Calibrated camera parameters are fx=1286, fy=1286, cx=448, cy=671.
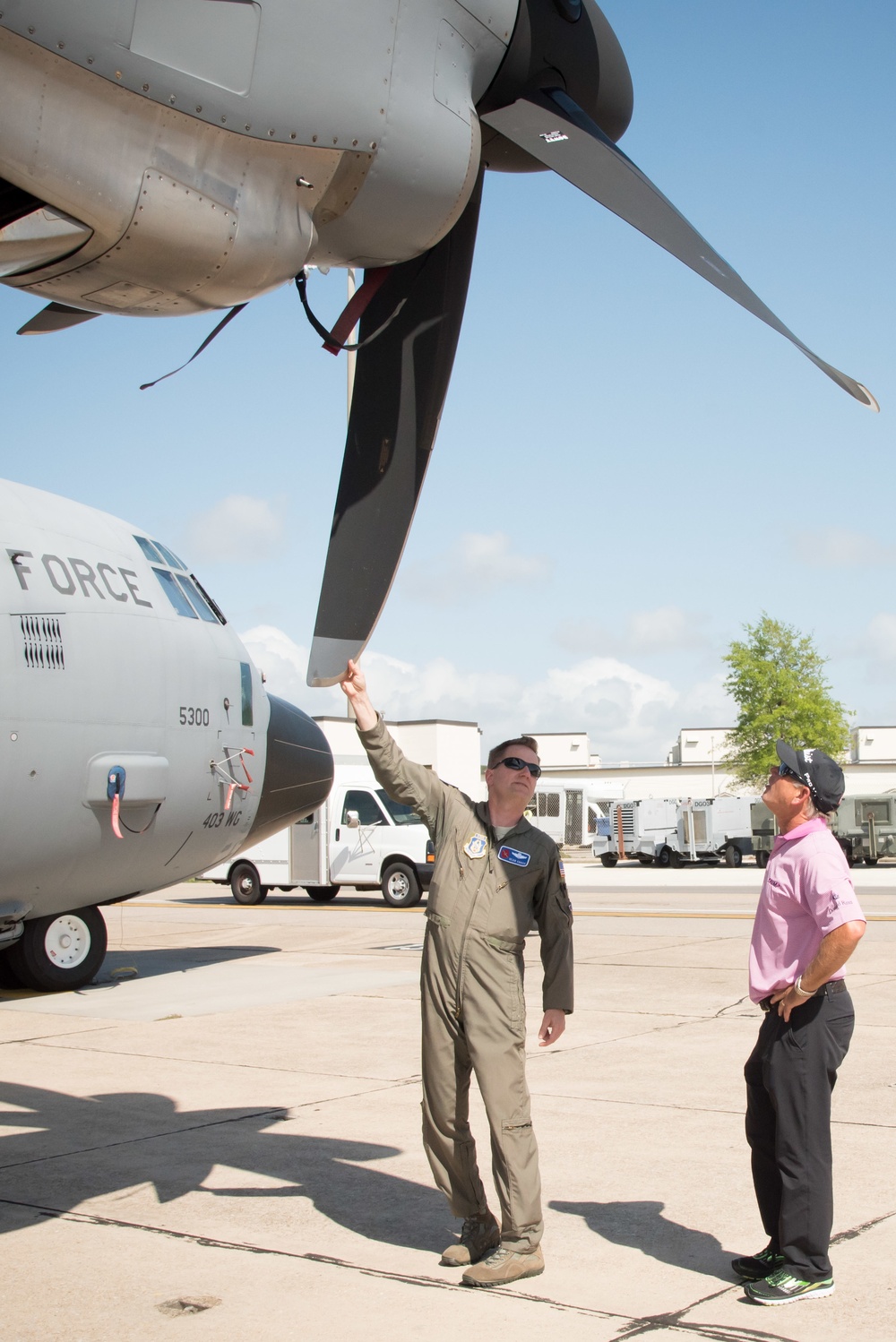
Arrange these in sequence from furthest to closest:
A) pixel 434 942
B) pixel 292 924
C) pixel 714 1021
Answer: pixel 292 924 → pixel 714 1021 → pixel 434 942

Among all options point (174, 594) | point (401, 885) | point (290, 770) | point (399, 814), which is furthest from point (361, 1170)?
point (399, 814)

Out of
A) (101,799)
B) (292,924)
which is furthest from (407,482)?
(292,924)

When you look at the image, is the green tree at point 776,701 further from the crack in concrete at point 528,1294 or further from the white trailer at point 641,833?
the crack in concrete at point 528,1294

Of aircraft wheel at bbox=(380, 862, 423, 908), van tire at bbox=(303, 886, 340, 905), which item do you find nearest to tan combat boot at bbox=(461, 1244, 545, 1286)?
aircraft wheel at bbox=(380, 862, 423, 908)

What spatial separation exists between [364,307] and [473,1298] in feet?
11.6

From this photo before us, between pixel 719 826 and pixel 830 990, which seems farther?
pixel 719 826

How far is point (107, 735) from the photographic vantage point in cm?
935

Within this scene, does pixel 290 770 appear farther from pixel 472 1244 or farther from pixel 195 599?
pixel 472 1244

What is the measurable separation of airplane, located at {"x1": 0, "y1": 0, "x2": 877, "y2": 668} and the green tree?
165 feet

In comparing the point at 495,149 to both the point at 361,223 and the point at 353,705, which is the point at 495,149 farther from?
the point at 353,705

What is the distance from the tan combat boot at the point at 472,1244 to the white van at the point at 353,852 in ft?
57.3

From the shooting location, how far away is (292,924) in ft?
68.1

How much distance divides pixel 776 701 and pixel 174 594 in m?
46.4

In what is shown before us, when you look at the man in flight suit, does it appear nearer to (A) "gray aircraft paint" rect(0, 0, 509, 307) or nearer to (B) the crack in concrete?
(B) the crack in concrete
